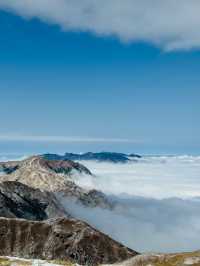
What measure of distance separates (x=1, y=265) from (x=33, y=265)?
896 centimetres

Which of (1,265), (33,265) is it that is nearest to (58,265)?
(33,265)

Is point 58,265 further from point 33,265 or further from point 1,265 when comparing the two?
point 1,265

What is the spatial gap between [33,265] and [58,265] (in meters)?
9.22

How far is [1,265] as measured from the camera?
120562mm

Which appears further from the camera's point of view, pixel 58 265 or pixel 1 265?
pixel 58 265

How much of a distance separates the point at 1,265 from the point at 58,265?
1803cm

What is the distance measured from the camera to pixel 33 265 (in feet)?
412
